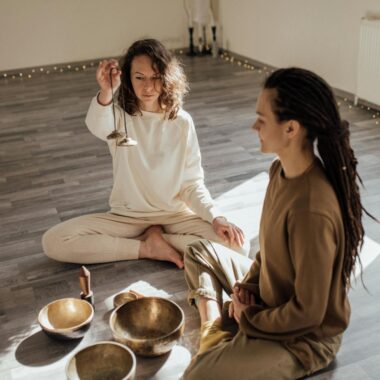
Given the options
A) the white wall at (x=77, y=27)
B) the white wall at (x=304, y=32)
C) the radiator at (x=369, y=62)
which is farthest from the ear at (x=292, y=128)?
the white wall at (x=77, y=27)

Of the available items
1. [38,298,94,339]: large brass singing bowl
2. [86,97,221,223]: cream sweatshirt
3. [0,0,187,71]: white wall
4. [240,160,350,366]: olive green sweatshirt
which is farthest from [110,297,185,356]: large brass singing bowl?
[0,0,187,71]: white wall

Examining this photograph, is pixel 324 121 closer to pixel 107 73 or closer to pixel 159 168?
pixel 107 73

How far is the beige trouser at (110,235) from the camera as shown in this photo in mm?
2236

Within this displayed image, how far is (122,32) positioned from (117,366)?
517 centimetres

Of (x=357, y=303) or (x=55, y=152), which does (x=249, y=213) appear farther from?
(x=55, y=152)

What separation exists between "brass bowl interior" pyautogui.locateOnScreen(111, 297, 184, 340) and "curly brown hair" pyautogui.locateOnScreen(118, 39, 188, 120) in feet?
2.38

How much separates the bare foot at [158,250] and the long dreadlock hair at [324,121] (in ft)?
3.11

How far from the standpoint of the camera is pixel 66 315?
1.89m

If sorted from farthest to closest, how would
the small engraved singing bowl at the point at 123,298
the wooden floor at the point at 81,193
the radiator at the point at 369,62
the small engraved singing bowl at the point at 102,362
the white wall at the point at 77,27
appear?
the white wall at the point at 77,27, the radiator at the point at 369,62, the small engraved singing bowl at the point at 123,298, the wooden floor at the point at 81,193, the small engraved singing bowl at the point at 102,362

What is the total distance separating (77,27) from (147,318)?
4.88m

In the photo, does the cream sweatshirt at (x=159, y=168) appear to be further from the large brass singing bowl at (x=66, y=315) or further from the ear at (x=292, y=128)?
the ear at (x=292, y=128)

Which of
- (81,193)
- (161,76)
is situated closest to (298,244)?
(161,76)

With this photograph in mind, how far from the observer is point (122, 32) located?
20.6ft

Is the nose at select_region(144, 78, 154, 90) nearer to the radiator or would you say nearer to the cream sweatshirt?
the cream sweatshirt
